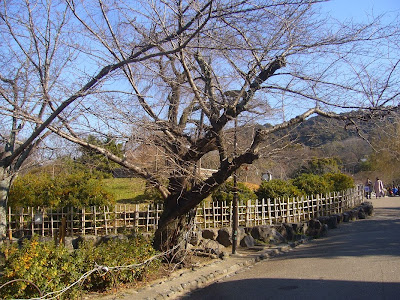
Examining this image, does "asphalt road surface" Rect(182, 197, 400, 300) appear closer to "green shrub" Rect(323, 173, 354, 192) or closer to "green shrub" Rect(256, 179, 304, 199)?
"green shrub" Rect(256, 179, 304, 199)

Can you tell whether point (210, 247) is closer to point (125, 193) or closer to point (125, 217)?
point (125, 217)

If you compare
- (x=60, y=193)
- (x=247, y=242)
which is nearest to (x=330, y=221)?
(x=247, y=242)

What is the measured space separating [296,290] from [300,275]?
1242mm

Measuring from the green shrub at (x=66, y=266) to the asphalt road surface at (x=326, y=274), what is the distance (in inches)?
53.7

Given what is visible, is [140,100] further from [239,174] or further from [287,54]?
[239,174]

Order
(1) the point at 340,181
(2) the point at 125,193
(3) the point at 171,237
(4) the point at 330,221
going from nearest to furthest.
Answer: (3) the point at 171,237, (4) the point at 330,221, (2) the point at 125,193, (1) the point at 340,181

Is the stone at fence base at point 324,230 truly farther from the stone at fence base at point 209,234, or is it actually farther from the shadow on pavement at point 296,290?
the shadow on pavement at point 296,290

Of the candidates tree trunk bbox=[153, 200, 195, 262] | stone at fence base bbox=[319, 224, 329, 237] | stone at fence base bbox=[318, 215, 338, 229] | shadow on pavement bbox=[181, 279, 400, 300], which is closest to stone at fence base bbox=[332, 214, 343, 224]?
stone at fence base bbox=[318, 215, 338, 229]

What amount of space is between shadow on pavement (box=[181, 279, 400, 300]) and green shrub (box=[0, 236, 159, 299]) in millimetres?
1349

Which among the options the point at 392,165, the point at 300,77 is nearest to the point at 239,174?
the point at 300,77

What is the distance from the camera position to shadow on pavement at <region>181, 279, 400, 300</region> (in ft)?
23.1

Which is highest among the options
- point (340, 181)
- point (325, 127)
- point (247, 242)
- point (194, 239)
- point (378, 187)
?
point (325, 127)

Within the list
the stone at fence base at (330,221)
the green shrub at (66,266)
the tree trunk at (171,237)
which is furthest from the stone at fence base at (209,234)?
the stone at fence base at (330,221)

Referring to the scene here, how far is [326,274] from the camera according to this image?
8766 mm
